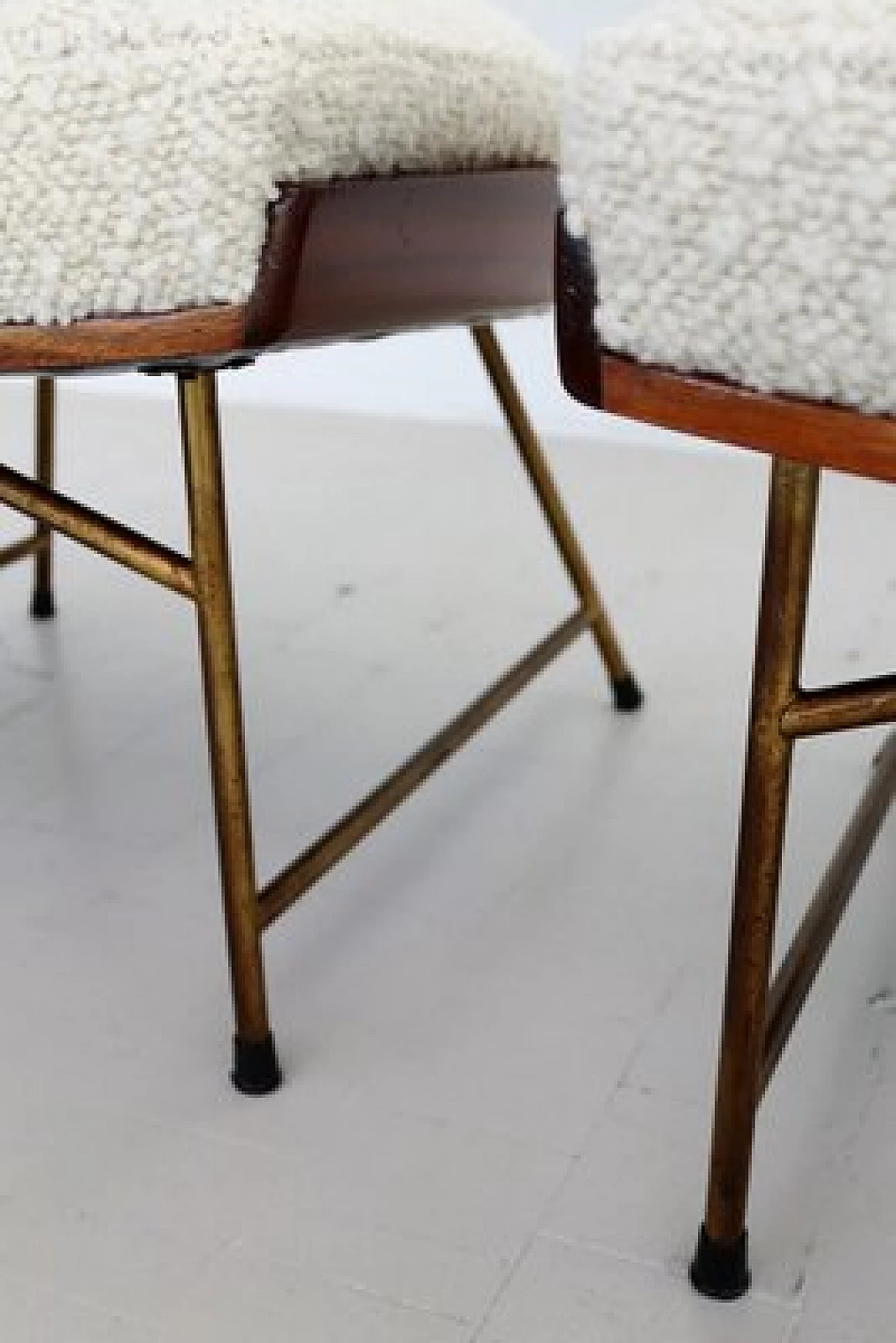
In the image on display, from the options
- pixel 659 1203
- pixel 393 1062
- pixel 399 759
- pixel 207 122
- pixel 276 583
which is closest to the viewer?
pixel 207 122

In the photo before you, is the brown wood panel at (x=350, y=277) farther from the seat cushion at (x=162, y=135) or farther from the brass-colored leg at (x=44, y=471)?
the brass-colored leg at (x=44, y=471)

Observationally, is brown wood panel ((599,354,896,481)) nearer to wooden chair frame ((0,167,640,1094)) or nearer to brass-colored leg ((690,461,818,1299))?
brass-colored leg ((690,461,818,1299))

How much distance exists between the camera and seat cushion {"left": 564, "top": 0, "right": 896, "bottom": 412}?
544 millimetres

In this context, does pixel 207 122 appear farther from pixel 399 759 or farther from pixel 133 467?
pixel 133 467

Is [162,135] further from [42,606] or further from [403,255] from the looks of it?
[42,606]

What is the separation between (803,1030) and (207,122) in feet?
1.86

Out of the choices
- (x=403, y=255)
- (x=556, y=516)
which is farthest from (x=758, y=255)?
(x=556, y=516)

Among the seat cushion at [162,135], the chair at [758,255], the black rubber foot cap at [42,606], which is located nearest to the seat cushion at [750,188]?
the chair at [758,255]

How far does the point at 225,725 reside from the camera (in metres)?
0.89

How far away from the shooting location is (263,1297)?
0.77m

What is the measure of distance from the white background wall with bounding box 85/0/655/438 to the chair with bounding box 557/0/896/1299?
1.81 metres

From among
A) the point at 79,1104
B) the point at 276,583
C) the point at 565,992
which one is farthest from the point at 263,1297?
the point at 276,583

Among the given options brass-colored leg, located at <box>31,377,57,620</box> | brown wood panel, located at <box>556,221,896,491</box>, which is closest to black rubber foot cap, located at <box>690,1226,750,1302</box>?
brown wood panel, located at <box>556,221,896,491</box>

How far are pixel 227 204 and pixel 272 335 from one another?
0.19 ft
